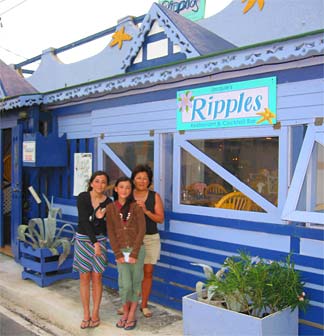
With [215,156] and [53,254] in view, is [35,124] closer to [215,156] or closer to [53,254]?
[53,254]

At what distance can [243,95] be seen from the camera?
4246 millimetres

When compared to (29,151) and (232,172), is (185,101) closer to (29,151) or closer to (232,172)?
(232,172)

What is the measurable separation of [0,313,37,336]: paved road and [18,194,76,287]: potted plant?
908mm

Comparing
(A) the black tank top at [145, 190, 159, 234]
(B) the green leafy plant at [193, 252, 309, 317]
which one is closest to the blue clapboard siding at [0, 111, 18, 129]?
(A) the black tank top at [145, 190, 159, 234]

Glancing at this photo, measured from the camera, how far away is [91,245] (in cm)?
440

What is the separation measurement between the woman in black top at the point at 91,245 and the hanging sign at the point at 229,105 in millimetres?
1122

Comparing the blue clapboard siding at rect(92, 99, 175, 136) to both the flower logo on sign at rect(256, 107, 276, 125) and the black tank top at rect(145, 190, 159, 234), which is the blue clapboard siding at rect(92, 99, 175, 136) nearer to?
the black tank top at rect(145, 190, 159, 234)

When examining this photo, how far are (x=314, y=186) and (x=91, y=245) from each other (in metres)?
2.14

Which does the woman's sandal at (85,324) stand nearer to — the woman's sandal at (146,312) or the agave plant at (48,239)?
the woman's sandal at (146,312)

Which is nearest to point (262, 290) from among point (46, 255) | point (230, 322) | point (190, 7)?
point (230, 322)

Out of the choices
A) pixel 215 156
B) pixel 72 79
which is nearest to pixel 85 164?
pixel 215 156

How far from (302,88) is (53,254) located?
373cm

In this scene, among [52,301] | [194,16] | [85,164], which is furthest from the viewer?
[194,16]

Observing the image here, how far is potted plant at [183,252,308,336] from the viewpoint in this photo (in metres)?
3.53
